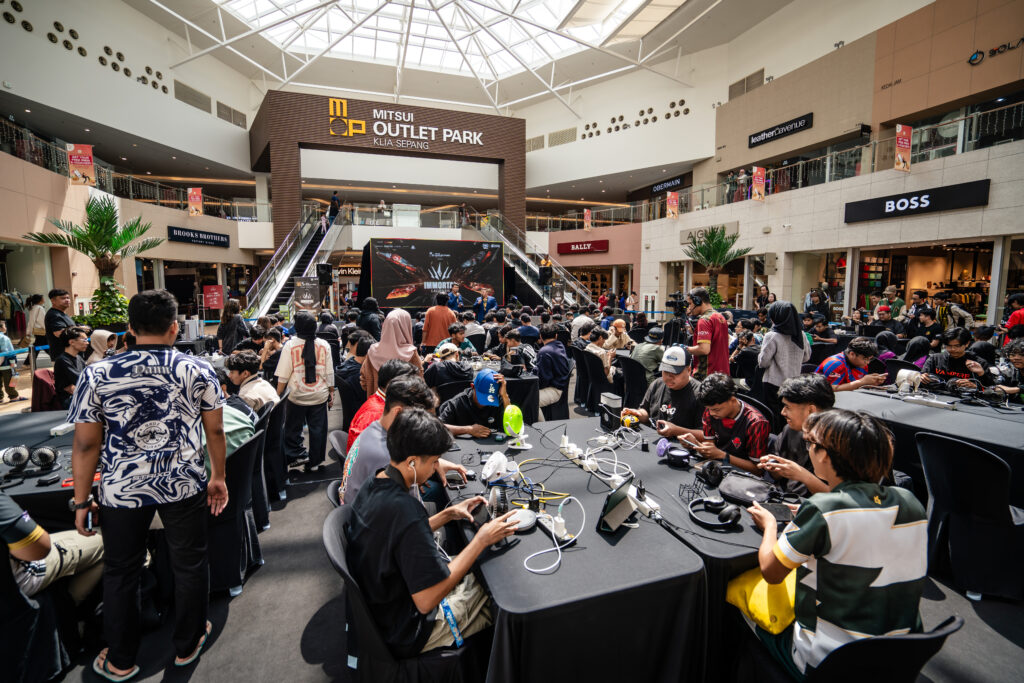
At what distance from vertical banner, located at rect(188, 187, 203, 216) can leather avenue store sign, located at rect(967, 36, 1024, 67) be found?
82.2ft

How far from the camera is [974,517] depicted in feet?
9.05

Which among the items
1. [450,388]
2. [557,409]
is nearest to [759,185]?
[557,409]

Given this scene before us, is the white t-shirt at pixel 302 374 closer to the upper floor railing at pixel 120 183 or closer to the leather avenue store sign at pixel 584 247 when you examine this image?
the upper floor railing at pixel 120 183

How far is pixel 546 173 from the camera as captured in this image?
25312 millimetres

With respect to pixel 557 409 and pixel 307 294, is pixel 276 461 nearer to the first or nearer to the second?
pixel 557 409

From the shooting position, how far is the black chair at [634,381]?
5649 mm

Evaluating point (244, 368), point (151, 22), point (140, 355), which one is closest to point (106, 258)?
point (244, 368)

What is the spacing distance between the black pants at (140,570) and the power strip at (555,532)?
175 centimetres

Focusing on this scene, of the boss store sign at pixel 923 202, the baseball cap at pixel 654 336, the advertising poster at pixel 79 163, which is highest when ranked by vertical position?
the advertising poster at pixel 79 163

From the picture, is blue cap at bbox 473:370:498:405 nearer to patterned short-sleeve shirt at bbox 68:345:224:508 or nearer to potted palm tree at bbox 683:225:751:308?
patterned short-sleeve shirt at bbox 68:345:224:508

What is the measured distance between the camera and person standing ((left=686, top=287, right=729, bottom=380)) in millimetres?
5430

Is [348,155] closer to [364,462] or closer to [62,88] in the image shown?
[62,88]

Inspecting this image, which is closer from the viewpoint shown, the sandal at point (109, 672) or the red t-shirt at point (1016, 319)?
the sandal at point (109, 672)

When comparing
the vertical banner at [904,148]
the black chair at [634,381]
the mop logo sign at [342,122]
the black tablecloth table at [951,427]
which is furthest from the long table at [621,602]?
the mop logo sign at [342,122]
